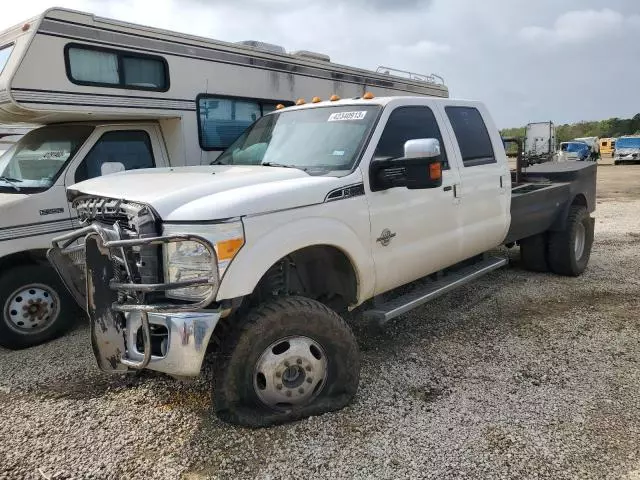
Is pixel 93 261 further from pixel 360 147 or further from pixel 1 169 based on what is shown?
pixel 1 169

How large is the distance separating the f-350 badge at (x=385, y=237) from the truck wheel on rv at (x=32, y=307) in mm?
3169

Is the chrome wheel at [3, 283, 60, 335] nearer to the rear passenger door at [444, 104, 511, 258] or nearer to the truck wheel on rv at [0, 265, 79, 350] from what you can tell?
the truck wheel on rv at [0, 265, 79, 350]

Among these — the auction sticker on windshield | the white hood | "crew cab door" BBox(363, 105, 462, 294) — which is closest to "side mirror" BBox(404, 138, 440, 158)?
"crew cab door" BBox(363, 105, 462, 294)

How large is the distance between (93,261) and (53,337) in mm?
2387

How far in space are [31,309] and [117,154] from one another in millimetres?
1740

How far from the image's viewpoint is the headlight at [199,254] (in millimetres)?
2803

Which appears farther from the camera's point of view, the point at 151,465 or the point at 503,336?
the point at 503,336

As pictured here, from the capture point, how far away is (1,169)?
5.42 metres

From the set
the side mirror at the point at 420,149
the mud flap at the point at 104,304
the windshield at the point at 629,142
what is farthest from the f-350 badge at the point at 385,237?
the windshield at the point at 629,142

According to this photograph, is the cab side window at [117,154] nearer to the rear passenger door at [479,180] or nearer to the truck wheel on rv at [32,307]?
the truck wheel on rv at [32,307]

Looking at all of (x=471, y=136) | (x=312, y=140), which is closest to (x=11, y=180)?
(x=312, y=140)

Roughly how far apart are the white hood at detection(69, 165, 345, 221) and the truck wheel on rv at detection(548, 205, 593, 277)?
13.0 feet

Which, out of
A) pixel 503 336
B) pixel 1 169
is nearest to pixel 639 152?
pixel 503 336

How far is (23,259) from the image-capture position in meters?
4.97
